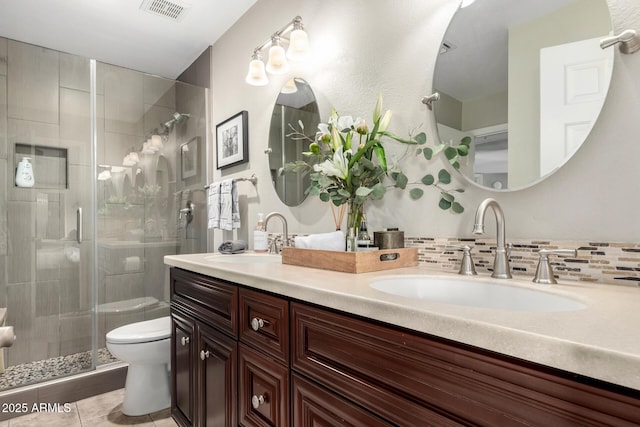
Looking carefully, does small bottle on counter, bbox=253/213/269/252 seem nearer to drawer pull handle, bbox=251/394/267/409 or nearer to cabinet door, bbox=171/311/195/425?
cabinet door, bbox=171/311/195/425

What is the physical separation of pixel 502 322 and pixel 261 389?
0.77 meters

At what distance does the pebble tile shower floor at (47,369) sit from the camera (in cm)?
210

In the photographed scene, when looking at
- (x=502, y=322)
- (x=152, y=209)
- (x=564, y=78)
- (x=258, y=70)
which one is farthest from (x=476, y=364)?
(x=152, y=209)

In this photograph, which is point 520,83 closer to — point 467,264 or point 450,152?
point 450,152

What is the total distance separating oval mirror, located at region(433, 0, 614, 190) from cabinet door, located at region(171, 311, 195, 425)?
4.33ft

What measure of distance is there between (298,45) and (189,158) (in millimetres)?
1476

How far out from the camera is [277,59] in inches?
73.5

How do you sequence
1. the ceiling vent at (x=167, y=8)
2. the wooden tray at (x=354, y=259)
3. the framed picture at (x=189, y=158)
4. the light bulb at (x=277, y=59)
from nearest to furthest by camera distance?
1. the wooden tray at (x=354, y=259)
2. the light bulb at (x=277, y=59)
3. the ceiling vent at (x=167, y=8)
4. the framed picture at (x=189, y=158)

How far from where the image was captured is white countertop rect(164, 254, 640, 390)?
40cm

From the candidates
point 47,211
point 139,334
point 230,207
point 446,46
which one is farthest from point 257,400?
point 47,211

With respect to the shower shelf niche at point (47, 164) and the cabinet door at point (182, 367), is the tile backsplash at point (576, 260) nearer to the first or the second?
the cabinet door at point (182, 367)

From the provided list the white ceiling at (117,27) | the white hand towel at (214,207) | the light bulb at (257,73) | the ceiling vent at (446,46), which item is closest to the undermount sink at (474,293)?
the ceiling vent at (446,46)

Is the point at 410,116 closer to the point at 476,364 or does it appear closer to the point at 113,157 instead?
the point at 476,364

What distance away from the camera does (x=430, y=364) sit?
1.91ft
